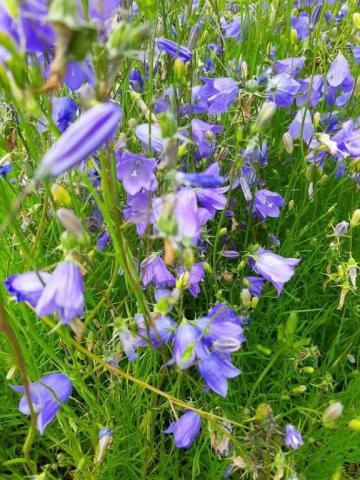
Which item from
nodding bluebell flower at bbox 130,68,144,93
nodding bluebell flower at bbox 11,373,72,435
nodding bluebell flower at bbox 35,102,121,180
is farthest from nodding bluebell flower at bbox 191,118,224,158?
nodding bluebell flower at bbox 35,102,121,180

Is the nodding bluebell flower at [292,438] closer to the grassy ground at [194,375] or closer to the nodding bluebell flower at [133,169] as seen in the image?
the grassy ground at [194,375]

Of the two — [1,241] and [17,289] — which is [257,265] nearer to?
[17,289]

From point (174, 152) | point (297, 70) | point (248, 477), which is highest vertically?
point (174, 152)

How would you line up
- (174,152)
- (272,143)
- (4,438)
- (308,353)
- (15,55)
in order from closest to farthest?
(15,55) < (174,152) < (308,353) < (4,438) < (272,143)

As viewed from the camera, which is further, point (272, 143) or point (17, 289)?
point (272, 143)

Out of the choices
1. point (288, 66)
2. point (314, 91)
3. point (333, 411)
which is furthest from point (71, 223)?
point (314, 91)

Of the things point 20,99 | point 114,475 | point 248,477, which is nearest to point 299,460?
point 248,477
